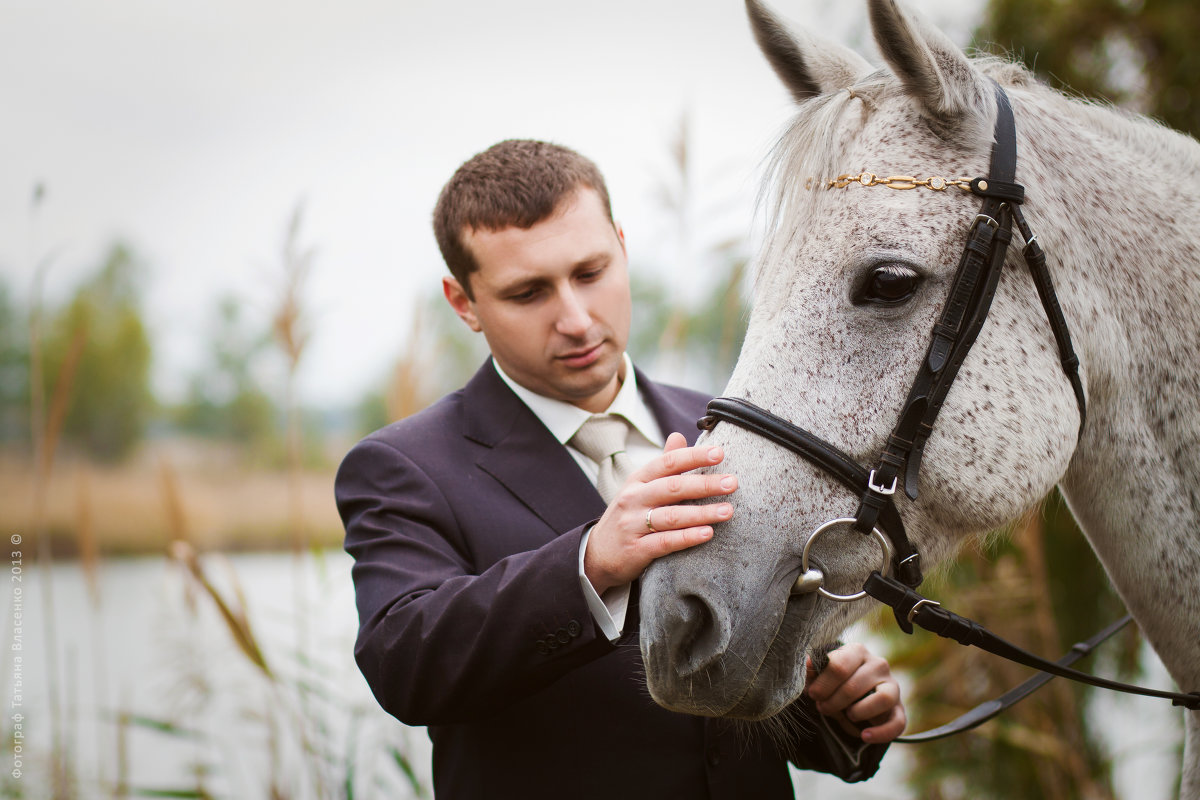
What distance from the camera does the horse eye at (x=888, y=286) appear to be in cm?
135

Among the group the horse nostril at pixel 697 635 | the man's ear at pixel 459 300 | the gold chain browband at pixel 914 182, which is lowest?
the horse nostril at pixel 697 635

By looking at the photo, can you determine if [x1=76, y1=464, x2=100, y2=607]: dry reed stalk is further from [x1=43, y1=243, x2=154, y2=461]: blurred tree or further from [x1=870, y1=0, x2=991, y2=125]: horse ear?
[x1=43, y1=243, x2=154, y2=461]: blurred tree

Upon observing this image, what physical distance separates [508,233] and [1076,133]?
1.21 m

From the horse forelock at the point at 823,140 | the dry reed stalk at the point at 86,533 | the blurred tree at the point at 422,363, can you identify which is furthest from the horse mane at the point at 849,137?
the dry reed stalk at the point at 86,533

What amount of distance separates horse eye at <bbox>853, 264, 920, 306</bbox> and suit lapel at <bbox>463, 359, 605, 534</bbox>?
704 mm

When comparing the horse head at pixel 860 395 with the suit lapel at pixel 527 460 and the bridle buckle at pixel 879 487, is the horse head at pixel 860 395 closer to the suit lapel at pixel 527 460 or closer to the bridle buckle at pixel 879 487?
the bridle buckle at pixel 879 487

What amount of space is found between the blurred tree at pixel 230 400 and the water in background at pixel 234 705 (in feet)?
7.53

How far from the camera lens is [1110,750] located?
3932mm

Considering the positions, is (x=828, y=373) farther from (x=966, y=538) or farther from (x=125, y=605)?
(x=125, y=605)

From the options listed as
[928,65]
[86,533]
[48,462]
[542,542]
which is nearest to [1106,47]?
[928,65]

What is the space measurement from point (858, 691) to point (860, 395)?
70cm

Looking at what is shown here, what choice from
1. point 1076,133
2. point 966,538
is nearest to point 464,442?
point 966,538

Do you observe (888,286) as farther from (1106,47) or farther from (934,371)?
(1106,47)

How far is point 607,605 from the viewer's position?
133cm
